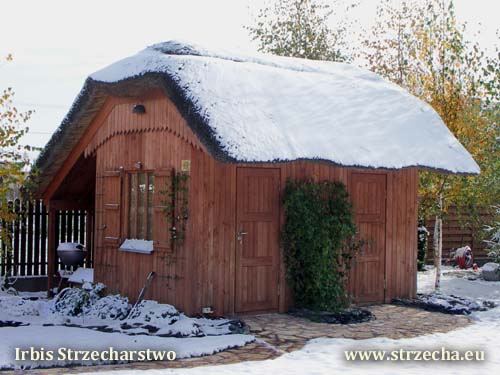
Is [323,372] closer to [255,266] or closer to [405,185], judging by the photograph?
[255,266]

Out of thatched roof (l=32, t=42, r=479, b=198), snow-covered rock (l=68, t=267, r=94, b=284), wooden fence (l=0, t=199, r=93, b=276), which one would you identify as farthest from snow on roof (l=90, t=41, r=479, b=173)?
wooden fence (l=0, t=199, r=93, b=276)

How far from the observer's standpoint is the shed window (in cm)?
1055

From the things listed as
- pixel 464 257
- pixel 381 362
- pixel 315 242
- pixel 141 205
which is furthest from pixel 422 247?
pixel 381 362

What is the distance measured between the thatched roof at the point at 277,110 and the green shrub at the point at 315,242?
2.50 feet

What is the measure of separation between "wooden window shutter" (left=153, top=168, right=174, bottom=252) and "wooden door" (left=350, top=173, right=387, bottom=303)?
2960mm

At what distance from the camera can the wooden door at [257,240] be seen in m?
9.89

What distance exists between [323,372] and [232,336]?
1.72 meters

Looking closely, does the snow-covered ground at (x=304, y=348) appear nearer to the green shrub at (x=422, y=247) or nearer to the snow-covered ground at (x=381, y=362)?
the snow-covered ground at (x=381, y=362)

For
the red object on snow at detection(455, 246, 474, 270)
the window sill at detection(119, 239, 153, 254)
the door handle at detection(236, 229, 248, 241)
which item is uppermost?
the door handle at detection(236, 229, 248, 241)

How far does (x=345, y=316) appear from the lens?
32.7ft

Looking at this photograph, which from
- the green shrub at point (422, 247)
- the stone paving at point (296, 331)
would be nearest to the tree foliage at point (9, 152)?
the stone paving at point (296, 331)

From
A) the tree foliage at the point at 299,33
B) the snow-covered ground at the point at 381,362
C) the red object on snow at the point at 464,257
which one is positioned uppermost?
the tree foliage at the point at 299,33

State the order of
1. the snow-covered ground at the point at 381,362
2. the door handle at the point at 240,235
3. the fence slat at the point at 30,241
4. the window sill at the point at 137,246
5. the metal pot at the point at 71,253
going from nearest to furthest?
the snow-covered ground at the point at 381,362, the door handle at the point at 240,235, the window sill at the point at 137,246, the metal pot at the point at 71,253, the fence slat at the point at 30,241

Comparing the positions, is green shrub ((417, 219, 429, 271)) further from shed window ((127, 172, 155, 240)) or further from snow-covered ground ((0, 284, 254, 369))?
snow-covered ground ((0, 284, 254, 369))
